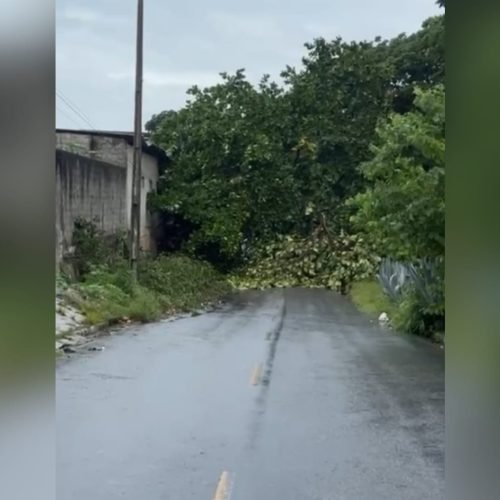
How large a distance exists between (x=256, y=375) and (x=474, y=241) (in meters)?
4.35

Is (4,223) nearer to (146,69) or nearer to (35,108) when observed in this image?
(35,108)

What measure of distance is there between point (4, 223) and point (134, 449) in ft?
8.52

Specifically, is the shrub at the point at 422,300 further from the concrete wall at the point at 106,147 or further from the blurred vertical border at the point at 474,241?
the blurred vertical border at the point at 474,241

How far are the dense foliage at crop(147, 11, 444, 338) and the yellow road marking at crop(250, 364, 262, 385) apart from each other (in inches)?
301

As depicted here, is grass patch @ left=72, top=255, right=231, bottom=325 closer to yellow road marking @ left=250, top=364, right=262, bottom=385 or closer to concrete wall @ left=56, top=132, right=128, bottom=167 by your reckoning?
concrete wall @ left=56, top=132, right=128, bottom=167

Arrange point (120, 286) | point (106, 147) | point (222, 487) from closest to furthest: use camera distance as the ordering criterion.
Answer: point (222, 487)
point (120, 286)
point (106, 147)

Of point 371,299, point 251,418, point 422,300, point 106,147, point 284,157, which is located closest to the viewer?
point 251,418

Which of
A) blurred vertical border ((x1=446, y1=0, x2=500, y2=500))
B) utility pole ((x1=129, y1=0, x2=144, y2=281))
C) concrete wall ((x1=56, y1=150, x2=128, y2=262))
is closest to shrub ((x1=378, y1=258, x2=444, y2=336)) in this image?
utility pole ((x1=129, y1=0, x2=144, y2=281))

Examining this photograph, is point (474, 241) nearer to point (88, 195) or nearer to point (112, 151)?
point (88, 195)

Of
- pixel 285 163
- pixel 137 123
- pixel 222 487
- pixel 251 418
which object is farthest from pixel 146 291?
pixel 222 487

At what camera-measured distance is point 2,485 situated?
3.70ft

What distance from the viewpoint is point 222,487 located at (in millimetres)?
2992

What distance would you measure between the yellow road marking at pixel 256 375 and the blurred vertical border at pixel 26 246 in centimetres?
403

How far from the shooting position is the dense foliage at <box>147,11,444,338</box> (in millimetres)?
13750
